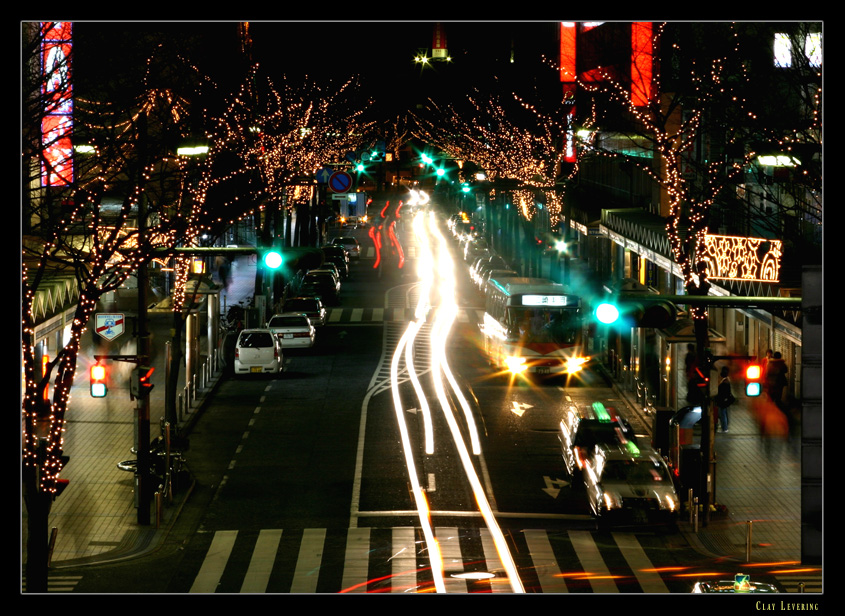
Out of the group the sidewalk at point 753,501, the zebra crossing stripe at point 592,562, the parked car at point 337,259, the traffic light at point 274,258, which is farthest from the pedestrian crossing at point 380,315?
the traffic light at point 274,258

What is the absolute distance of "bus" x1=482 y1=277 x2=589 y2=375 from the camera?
116ft

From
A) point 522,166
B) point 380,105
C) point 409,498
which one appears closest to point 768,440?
point 409,498

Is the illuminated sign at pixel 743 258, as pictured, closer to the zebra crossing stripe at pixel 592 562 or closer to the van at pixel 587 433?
the van at pixel 587 433

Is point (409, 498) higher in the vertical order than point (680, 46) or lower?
lower

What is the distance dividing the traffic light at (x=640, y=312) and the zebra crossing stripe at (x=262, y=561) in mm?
6579

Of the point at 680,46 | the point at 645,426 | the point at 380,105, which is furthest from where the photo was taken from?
the point at 380,105

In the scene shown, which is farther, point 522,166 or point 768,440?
point 522,166

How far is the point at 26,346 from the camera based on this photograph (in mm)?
14797

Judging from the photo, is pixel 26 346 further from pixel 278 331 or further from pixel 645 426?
pixel 278 331

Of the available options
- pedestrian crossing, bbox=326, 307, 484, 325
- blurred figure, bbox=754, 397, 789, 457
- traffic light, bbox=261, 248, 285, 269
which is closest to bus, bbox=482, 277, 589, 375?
blurred figure, bbox=754, 397, 789, 457

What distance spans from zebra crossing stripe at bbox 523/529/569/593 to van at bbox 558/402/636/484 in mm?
2930
